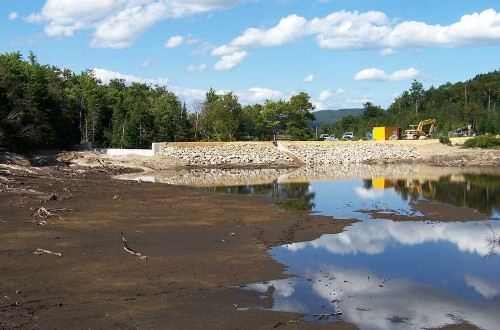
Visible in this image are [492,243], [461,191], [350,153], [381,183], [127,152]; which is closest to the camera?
[492,243]

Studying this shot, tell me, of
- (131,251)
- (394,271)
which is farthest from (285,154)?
(394,271)

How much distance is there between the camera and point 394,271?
15992 mm

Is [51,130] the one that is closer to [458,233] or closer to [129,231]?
[129,231]

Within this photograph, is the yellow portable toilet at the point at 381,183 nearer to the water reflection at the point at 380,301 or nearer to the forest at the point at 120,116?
the water reflection at the point at 380,301

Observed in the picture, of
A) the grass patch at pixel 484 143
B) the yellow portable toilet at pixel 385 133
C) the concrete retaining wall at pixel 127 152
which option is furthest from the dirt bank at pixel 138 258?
the yellow portable toilet at pixel 385 133

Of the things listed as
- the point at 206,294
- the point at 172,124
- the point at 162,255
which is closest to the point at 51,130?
the point at 172,124

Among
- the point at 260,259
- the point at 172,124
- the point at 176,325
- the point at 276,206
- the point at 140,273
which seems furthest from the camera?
the point at 172,124

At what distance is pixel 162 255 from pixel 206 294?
4200 mm

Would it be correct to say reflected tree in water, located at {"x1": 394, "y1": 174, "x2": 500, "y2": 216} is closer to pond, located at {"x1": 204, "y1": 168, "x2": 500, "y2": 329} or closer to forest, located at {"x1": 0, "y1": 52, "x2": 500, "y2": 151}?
pond, located at {"x1": 204, "y1": 168, "x2": 500, "y2": 329}

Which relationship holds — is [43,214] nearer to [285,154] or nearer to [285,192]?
[285,192]

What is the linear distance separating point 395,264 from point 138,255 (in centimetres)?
838

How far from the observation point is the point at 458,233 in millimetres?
21984

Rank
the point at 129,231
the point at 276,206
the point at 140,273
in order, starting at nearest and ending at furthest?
1. the point at 140,273
2. the point at 129,231
3. the point at 276,206

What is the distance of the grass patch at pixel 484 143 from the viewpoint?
7069cm
